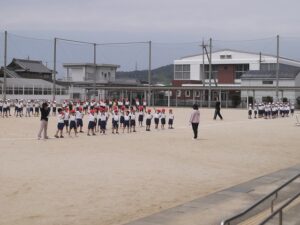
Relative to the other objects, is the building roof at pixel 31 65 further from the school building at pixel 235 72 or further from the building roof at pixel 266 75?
the building roof at pixel 266 75

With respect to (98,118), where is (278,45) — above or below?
above

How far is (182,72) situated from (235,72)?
8.49 metres

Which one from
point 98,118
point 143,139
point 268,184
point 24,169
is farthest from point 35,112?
point 268,184

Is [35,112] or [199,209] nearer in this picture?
[199,209]

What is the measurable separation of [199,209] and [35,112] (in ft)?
93.8

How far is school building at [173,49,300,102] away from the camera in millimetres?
58719

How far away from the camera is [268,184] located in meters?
9.76

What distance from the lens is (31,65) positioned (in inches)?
2564

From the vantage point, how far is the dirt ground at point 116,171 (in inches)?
292

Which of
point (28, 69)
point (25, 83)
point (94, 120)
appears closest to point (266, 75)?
point (25, 83)

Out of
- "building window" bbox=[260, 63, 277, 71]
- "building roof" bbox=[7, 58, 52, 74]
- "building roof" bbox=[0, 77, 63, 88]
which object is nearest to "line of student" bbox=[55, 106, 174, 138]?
"building roof" bbox=[0, 77, 63, 88]

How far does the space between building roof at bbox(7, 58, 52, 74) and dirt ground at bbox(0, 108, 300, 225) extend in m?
45.3

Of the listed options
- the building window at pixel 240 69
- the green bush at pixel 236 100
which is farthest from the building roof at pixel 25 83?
the building window at pixel 240 69

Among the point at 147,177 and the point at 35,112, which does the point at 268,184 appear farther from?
the point at 35,112
